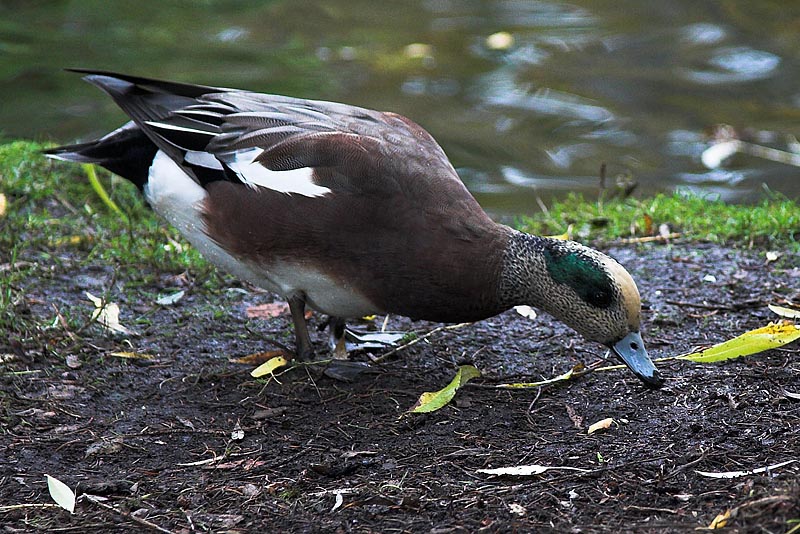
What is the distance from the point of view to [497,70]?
944 cm

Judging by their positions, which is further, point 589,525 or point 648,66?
point 648,66

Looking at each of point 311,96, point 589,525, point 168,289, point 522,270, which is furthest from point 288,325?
point 311,96

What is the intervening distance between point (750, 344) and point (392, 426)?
130cm

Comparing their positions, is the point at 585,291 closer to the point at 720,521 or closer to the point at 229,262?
the point at 720,521

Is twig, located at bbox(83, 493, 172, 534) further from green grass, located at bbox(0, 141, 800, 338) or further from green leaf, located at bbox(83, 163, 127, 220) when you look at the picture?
green leaf, located at bbox(83, 163, 127, 220)

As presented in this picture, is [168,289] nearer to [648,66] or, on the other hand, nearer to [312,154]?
[312,154]

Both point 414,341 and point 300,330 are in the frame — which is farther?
point 414,341

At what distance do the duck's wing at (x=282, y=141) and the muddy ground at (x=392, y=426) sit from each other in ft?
2.29

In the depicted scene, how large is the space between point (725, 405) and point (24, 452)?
7.65ft

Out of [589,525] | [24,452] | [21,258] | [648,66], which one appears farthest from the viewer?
[648,66]

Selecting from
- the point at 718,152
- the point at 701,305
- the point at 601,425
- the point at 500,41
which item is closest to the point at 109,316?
the point at 601,425

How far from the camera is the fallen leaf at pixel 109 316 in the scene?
430cm

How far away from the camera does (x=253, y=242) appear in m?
3.86

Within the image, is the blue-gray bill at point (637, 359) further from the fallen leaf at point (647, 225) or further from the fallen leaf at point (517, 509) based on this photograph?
the fallen leaf at point (647, 225)
